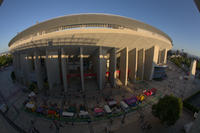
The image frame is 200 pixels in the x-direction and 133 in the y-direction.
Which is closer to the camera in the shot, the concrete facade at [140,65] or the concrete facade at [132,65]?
the concrete facade at [132,65]

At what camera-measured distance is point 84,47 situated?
18.7 metres

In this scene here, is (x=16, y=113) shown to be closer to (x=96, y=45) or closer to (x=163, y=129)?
(x=96, y=45)

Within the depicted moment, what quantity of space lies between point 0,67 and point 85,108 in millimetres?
60109

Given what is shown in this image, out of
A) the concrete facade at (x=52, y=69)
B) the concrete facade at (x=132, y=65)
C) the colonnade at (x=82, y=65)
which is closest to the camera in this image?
the colonnade at (x=82, y=65)

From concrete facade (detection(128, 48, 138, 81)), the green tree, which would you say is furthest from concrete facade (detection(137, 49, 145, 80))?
the green tree

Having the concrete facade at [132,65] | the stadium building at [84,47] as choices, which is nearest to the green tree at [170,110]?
the stadium building at [84,47]

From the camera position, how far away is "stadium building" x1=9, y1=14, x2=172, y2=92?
16.0 metres

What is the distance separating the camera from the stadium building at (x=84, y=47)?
16031mm

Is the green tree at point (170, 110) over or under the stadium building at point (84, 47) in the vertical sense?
under

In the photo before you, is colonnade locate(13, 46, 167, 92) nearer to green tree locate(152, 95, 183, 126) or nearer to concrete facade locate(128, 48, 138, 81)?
concrete facade locate(128, 48, 138, 81)

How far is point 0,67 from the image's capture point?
43.2 metres

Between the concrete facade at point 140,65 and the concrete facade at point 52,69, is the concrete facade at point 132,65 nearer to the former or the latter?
the concrete facade at point 140,65

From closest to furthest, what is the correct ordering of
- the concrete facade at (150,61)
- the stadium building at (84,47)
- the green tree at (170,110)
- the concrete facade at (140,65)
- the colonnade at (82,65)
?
the green tree at (170,110)
the stadium building at (84,47)
the colonnade at (82,65)
the concrete facade at (150,61)
the concrete facade at (140,65)

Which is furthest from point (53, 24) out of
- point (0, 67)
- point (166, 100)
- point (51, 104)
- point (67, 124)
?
point (0, 67)
